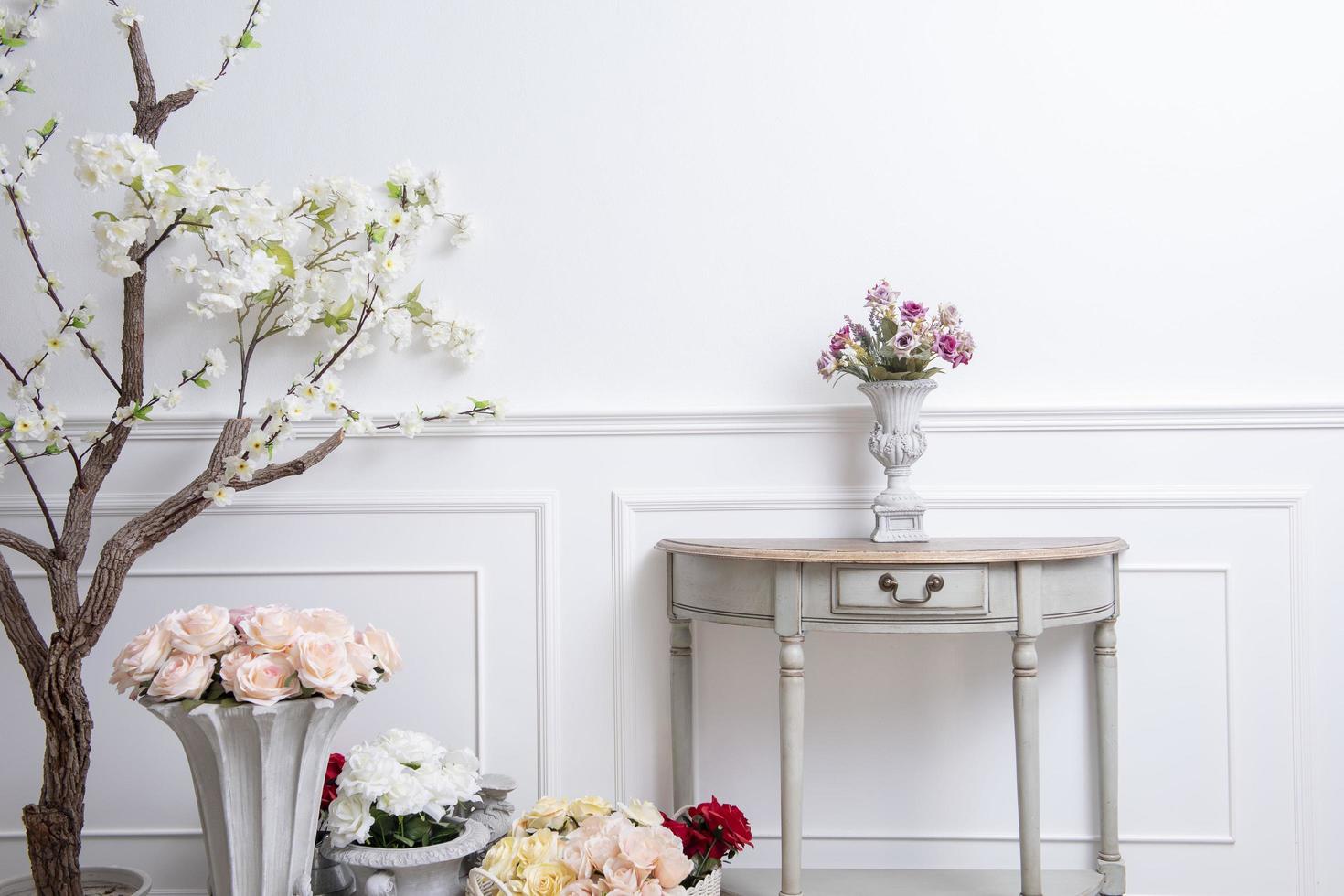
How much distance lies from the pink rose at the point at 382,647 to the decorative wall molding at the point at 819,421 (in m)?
0.67

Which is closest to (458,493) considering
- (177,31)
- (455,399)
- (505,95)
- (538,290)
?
(455,399)

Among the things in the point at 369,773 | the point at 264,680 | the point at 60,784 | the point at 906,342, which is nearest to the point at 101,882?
the point at 60,784

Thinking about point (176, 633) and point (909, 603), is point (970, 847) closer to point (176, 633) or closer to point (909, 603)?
point (909, 603)

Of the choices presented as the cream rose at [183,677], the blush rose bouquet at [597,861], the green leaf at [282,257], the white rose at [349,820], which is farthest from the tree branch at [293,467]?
the blush rose bouquet at [597,861]

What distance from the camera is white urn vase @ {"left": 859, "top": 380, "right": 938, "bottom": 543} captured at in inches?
78.9

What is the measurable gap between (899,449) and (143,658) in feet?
4.67

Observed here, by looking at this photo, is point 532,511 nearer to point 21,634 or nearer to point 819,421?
point 819,421

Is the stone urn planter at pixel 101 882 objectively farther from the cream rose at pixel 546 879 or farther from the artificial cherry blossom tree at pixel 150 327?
the cream rose at pixel 546 879

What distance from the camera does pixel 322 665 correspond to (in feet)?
4.97

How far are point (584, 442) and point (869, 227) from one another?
816 mm

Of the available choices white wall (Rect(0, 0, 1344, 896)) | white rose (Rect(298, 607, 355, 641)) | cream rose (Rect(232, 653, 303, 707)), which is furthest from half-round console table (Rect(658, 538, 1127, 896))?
cream rose (Rect(232, 653, 303, 707))

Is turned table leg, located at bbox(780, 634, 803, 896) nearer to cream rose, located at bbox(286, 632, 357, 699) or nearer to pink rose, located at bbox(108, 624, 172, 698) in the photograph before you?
cream rose, located at bbox(286, 632, 357, 699)

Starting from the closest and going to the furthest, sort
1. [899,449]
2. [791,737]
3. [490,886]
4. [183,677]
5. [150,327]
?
[183,677], [490,886], [791,737], [899,449], [150,327]

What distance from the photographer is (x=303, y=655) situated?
151cm
